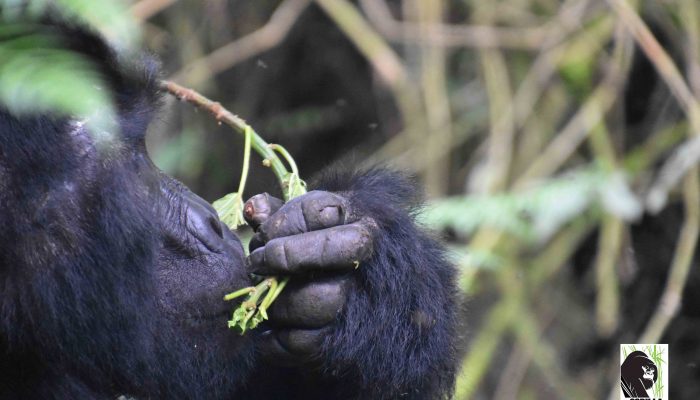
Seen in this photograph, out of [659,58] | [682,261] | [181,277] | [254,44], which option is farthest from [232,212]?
[254,44]

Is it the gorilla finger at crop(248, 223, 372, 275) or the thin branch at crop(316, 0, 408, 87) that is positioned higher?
the thin branch at crop(316, 0, 408, 87)

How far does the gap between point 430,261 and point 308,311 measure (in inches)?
13.0

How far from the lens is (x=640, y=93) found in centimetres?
339

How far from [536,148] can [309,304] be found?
193 cm

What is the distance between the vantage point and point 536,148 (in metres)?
3.25

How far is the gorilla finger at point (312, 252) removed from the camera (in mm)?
1410

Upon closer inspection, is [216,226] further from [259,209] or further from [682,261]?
[682,261]

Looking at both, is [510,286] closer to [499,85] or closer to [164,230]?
[499,85]

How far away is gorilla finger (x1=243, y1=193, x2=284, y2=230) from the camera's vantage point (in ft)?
5.01

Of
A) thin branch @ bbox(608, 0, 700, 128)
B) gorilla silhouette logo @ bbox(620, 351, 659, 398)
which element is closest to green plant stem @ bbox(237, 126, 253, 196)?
gorilla silhouette logo @ bbox(620, 351, 659, 398)

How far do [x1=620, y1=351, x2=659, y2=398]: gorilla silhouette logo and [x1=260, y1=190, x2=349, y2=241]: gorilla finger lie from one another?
2.34 feet

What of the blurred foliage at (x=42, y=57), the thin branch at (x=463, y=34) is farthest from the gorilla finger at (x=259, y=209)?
the thin branch at (x=463, y=34)

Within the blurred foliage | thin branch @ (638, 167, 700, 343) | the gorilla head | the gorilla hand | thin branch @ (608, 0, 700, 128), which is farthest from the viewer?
thin branch @ (608, 0, 700, 128)

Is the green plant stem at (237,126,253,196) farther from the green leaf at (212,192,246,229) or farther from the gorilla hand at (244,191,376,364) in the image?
the gorilla hand at (244,191,376,364)
